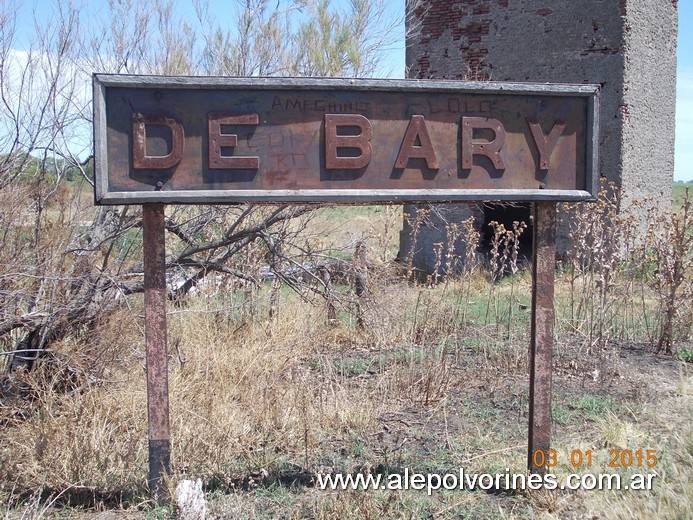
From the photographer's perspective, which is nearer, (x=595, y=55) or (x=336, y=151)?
(x=336, y=151)

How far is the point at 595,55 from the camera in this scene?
403 inches

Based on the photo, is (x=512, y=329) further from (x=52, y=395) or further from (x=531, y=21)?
(x=531, y=21)

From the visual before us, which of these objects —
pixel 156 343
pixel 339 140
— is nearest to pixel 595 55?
pixel 339 140

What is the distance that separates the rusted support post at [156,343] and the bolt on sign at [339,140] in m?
0.22

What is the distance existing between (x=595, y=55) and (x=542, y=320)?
315 inches

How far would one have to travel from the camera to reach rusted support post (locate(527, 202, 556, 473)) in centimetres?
351

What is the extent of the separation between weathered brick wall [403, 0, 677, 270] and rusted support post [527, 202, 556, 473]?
274 inches
